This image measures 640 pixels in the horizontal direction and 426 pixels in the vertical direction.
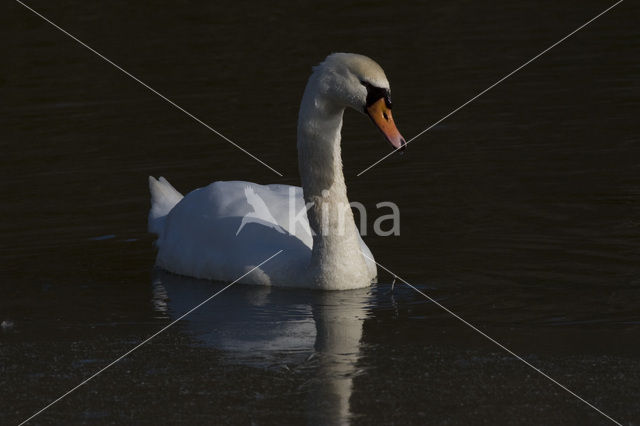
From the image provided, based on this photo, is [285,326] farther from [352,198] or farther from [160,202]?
[352,198]

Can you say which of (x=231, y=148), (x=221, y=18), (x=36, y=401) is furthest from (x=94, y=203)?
(x=221, y=18)

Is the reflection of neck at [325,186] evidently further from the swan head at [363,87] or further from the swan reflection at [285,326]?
the swan reflection at [285,326]


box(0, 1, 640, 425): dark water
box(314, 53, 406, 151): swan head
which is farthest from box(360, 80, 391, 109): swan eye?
box(0, 1, 640, 425): dark water

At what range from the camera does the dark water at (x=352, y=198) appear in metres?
6.52

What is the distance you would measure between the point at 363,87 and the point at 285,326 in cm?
150

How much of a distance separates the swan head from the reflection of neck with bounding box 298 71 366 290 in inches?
4.0

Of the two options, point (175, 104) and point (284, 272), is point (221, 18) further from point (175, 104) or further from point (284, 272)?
point (284, 272)

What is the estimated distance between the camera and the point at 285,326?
25.3 ft

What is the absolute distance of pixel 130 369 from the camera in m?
6.97

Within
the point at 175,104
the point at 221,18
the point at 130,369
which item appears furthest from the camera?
the point at 221,18

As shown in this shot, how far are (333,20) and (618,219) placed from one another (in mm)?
8918

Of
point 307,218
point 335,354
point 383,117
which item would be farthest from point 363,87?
point 335,354

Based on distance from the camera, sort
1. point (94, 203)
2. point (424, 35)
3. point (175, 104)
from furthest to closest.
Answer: point (424, 35) < point (175, 104) < point (94, 203)

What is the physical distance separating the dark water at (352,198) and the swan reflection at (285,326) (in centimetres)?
2
